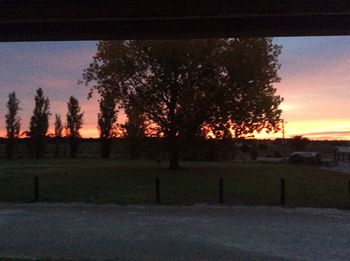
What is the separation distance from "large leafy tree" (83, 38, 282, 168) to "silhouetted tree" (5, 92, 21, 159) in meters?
48.8

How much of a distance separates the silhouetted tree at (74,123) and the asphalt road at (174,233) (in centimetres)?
7332

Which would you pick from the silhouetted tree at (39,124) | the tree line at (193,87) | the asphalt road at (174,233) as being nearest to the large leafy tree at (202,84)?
the tree line at (193,87)

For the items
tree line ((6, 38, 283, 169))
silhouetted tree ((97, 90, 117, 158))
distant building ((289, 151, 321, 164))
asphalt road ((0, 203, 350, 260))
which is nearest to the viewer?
asphalt road ((0, 203, 350, 260))

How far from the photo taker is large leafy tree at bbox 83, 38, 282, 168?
4253 cm

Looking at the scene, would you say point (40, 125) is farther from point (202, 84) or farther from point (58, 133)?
point (202, 84)

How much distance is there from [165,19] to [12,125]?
266 feet

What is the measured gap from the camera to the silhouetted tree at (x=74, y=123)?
3627 inches

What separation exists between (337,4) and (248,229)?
586 centimetres

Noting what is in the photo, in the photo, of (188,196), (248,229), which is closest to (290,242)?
(248,229)

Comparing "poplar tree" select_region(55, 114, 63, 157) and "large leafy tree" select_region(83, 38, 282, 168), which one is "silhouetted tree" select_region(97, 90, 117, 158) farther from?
"large leafy tree" select_region(83, 38, 282, 168)

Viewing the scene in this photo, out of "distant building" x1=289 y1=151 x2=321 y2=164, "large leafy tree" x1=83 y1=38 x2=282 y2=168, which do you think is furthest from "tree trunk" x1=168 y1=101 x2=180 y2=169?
"distant building" x1=289 y1=151 x2=321 y2=164

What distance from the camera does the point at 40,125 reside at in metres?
87.9

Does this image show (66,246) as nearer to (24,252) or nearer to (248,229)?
(24,252)

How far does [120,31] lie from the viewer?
14.1 metres
